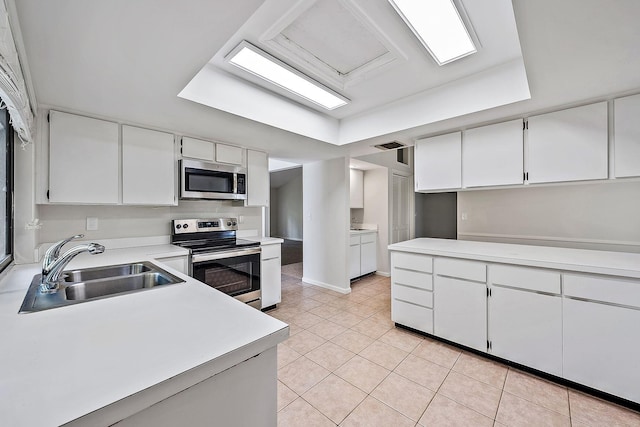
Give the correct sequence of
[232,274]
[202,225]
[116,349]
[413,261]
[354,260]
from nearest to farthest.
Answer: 1. [116,349]
2. [413,261]
3. [232,274]
4. [202,225]
5. [354,260]

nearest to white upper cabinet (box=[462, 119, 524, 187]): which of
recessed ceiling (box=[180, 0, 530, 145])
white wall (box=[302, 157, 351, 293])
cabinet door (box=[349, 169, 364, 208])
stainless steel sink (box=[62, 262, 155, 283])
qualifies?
recessed ceiling (box=[180, 0, 530, 145])

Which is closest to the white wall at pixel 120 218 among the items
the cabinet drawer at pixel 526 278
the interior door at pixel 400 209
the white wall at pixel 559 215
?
Answer: the cabinet drawer at pixel 526 278

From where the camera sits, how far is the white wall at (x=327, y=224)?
4035 mm

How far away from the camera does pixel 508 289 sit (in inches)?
82.7

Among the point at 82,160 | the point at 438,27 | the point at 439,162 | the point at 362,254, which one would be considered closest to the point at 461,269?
the point at 439,162

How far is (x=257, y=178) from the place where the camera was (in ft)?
11.3

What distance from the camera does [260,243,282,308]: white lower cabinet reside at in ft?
10.5

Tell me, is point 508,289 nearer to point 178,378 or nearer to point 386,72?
point 386,72

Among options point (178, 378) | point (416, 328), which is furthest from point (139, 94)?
point (416, 328)

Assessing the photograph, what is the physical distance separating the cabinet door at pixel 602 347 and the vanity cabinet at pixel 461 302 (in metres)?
0.52

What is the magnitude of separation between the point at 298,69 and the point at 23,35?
149 cm

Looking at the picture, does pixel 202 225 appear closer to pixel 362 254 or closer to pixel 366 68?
pixel 366 68

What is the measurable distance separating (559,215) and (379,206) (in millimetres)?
2603

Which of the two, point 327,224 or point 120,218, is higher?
point 120,218
